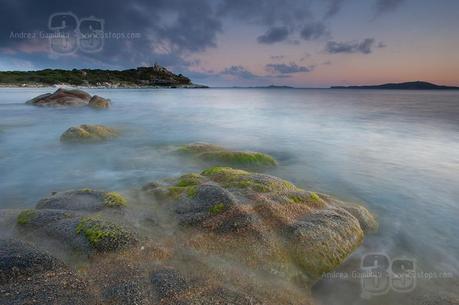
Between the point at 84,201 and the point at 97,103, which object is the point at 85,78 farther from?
the point at 84,201

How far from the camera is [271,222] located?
6539mm

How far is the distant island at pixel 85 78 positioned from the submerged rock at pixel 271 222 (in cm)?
12177

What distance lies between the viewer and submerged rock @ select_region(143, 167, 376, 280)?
5.85 metres

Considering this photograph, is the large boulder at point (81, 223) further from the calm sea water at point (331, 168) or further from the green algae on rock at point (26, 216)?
the calm sea water at point (331, 168)

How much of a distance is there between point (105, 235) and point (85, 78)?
5711 inches

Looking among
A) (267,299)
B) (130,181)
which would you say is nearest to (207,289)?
(267,299)

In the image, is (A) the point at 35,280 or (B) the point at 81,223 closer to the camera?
(A) the point at 35,280

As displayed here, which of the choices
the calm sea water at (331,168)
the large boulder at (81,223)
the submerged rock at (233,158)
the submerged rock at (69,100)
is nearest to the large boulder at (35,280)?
the large boulder at (81,223)

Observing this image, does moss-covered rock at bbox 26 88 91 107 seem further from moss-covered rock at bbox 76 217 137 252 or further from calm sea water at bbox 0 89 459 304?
moss-covered rock at bbox 76 217 137 252

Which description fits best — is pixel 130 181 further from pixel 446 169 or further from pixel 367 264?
pixel 446 169

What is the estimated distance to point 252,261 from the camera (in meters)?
5.57

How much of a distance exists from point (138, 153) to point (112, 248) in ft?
36.1

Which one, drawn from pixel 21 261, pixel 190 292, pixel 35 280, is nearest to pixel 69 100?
pixel 21 261

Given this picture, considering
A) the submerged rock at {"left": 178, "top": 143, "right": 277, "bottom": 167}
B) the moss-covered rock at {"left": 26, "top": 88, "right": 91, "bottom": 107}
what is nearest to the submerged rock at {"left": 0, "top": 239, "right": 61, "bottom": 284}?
the submerged rock at {"left": 178, "top": 143, "right": 277, "bottom": 167}
